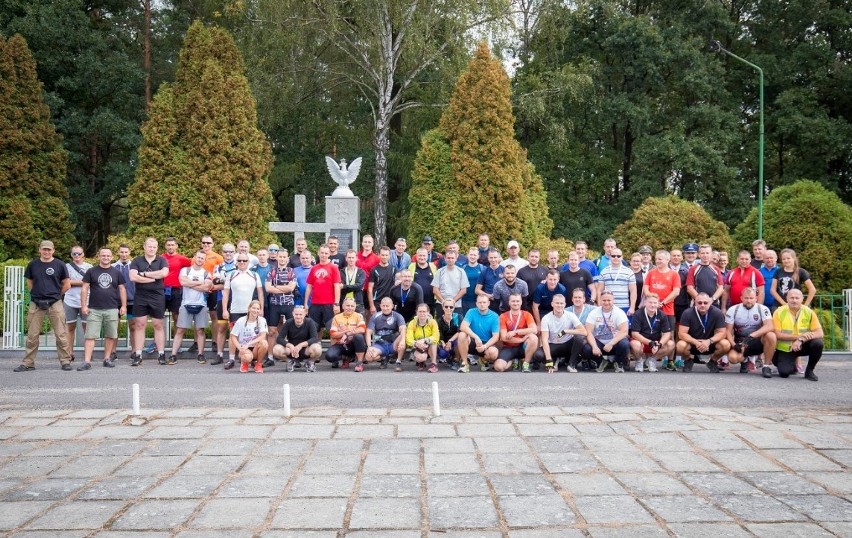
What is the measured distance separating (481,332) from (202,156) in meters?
14.6

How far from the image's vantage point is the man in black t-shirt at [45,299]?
11.5 meters

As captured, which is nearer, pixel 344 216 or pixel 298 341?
pixel 298 341

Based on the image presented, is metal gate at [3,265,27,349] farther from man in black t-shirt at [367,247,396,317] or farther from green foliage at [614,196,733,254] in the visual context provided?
green foliage at [614,196,733,254]

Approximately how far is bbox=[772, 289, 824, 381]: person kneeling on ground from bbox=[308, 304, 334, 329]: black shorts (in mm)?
6508

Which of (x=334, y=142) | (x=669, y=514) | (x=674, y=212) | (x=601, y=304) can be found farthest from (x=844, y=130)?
(x=669, y=514)

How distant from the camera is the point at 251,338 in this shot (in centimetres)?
1155

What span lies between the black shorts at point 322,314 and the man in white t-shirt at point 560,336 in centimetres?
331

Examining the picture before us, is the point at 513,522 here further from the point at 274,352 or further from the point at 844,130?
the point at 844,130

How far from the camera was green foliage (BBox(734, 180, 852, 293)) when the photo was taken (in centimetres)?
1934

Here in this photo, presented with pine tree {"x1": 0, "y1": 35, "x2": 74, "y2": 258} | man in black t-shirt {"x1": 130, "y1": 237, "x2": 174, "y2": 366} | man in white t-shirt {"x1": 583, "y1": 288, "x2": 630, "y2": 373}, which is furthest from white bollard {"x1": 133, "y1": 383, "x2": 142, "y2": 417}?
pine tree {"x1": 0, "y1": 35, "x2": 74, "y2": 258}

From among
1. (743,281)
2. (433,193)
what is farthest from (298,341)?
(433,193)

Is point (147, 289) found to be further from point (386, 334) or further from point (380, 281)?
point (386, 334)

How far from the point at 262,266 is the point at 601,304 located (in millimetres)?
5494

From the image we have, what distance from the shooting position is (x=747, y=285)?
40.2 ft
